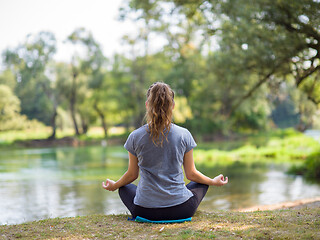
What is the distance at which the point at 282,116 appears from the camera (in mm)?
43875

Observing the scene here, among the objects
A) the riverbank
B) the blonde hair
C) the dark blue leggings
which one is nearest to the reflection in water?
the riverbank

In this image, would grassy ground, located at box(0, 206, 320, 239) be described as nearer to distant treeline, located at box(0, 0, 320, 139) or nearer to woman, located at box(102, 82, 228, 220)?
woman, located at box(102, 82, 228, 220)

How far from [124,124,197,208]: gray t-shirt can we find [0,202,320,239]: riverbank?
0.76 feet

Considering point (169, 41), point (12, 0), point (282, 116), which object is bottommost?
point (282, 116)

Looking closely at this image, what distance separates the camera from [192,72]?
2694cm

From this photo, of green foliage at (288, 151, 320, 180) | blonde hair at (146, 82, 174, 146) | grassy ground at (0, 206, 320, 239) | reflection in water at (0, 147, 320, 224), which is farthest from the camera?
green foliage at (288, 151, 320, 180)

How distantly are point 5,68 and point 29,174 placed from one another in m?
26.2

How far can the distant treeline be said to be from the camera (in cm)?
859

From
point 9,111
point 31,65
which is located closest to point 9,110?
point 9,111

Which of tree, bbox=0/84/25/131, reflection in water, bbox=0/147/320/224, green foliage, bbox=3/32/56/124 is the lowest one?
reflection in water, bbox=0/147/320/224

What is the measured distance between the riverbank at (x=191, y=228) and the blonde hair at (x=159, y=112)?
2.35 ft

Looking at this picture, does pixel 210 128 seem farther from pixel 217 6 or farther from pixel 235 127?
pixel 217 6

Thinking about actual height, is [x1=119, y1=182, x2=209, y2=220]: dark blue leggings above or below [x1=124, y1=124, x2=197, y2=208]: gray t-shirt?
below

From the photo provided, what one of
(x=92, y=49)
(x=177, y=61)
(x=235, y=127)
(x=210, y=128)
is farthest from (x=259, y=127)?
(x=92, y=49)
